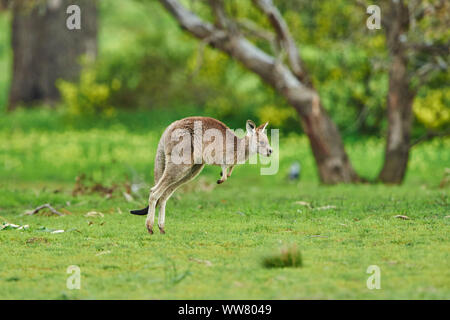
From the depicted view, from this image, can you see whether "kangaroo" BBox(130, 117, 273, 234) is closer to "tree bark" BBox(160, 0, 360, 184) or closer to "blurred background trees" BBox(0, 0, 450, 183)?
"blurred background trees" BBox(0, 0, 450, 183)

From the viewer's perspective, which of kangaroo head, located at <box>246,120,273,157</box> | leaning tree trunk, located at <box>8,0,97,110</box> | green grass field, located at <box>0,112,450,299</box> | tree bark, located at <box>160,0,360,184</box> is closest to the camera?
green grass field, located at <box>0,112,450,299</box>

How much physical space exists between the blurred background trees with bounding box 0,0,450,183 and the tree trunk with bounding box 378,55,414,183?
0.07 ft

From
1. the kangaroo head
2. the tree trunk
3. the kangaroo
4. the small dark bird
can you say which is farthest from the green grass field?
the small dark bird

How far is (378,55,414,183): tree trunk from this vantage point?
15461mm

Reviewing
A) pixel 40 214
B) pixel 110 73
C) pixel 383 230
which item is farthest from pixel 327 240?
pixel 110 73

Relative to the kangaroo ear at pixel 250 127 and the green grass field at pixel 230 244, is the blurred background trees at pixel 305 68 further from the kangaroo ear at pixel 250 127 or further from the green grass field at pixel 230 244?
the kangaroo ear at pixel 250 127

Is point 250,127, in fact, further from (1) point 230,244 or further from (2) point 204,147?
(1) point 230,244

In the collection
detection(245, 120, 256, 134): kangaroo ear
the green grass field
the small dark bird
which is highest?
detection(245, 120, 256, 134): kangaroo ear

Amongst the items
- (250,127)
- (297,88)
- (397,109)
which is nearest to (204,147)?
(250,127)

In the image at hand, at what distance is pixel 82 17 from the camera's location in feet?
84.0

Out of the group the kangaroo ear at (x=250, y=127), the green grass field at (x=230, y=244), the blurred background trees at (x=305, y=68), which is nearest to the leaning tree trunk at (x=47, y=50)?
the blurred background trees at (x=305, y=68)

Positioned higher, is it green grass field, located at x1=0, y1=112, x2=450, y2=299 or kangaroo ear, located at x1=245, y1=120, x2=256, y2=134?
kangaroo ear, located at x1=245, y1=120, x2=256, y2=134

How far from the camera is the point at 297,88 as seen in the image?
15.7 meters

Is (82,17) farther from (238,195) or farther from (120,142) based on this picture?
(238,195)
